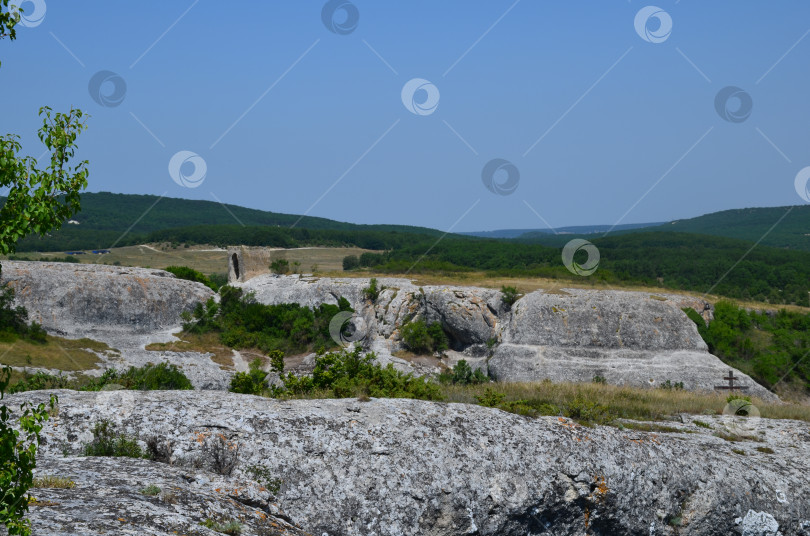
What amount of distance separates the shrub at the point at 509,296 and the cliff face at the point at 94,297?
17.5 m

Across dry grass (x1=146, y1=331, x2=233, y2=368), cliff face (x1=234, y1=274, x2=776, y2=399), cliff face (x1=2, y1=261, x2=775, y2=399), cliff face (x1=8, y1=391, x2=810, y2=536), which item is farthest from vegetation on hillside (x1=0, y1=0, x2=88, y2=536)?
dry grass (x1=146, y1=331, x2=233, y2=368)

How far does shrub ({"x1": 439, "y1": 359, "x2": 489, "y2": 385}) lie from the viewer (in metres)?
27.1

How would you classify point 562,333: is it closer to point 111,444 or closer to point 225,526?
point 111,444

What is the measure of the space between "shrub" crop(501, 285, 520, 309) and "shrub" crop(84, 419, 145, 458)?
28.7 meters

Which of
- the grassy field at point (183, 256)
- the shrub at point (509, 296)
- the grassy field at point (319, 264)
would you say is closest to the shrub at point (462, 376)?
the shrub at point (509, 296)

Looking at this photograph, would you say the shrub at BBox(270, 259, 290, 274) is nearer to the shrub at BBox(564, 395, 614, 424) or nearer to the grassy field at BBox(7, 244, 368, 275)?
the shrub at BBox(564, 395, 614, 424)

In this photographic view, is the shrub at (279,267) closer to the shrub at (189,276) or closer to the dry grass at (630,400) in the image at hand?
the shrub at (189,276)

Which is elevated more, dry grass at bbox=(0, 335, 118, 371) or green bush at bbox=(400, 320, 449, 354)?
green bush at bbox=(400, 320, 449, 354)

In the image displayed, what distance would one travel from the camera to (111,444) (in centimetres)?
812

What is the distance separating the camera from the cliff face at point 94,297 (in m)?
34.4

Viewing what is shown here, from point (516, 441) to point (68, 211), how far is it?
6731 millimetres

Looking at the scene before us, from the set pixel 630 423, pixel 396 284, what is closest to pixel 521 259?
pixel 396 284

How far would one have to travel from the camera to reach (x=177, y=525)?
571cm

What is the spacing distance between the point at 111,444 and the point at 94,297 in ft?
99.9
